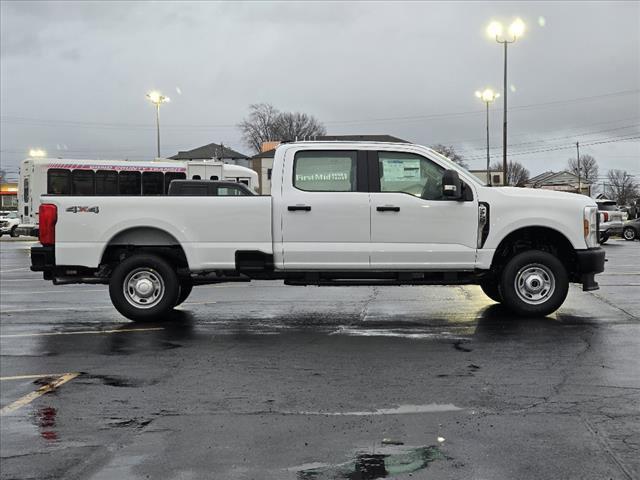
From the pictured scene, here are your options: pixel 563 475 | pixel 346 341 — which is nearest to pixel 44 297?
pixel 346 341

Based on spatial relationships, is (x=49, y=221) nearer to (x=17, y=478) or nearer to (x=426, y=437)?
(x=17, y=478)

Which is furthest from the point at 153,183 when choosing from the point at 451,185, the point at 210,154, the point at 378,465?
the point at 210,154

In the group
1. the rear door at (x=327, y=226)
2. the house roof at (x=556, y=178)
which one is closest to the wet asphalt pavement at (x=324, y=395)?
the rear door at (x=327, y=226)

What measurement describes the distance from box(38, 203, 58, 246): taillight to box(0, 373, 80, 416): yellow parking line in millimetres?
3014

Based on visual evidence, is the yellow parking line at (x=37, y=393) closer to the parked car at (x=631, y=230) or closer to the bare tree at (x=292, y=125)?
the parked car at (x=631, y=230)

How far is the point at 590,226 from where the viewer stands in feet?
27.5

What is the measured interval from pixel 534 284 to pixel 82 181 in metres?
21.2

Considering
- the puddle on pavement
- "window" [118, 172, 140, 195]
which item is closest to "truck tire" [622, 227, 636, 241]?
"window" [118, 172, 140, 195]

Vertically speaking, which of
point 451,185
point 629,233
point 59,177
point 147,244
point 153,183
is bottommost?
point 629,233

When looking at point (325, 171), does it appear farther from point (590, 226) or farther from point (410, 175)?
point (590, 226)

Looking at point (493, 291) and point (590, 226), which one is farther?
point (493, 291)

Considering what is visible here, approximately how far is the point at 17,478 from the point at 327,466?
1.72m

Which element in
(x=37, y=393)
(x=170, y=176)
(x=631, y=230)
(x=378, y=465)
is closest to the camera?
(x=378, y=465)

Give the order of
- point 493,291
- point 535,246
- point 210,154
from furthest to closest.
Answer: point 210,154, point 493,291, point 535,246
